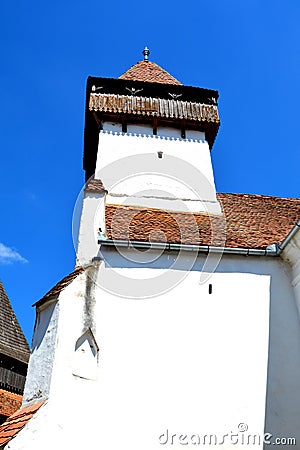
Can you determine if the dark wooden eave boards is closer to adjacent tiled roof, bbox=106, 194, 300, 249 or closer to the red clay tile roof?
adjacent tiled roof, bbox=106, 194, 300, 249

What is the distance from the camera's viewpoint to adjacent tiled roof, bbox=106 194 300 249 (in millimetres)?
8164

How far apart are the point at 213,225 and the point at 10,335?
10.6 metres

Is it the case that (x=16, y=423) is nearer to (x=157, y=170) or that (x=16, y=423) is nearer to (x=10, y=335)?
(x=157, y=170)

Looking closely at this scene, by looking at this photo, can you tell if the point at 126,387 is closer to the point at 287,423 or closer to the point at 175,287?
the point at 175,287

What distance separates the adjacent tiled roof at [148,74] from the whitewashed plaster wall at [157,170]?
2.32 metres

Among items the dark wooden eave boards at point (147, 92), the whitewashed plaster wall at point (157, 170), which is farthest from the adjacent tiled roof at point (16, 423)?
the dark wooden eave boards at point (147, 92)

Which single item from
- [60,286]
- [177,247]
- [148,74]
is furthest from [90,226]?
[148,74]

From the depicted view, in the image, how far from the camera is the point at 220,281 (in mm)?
7723

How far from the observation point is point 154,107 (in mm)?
12203

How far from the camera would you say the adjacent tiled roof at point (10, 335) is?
15648mm

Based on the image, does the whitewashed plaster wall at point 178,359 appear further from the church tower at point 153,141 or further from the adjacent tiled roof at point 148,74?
the adjacent tiled roof at point 148,74

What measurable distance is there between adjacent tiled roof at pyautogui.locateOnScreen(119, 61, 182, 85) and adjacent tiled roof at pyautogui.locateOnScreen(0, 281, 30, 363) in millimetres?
9909

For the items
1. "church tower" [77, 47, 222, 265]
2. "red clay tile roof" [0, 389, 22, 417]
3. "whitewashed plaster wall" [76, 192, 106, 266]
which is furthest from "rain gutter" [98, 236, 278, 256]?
"red clay tile roof" [0, 389, 22, 417]

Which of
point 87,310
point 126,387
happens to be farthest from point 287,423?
point 87,310
